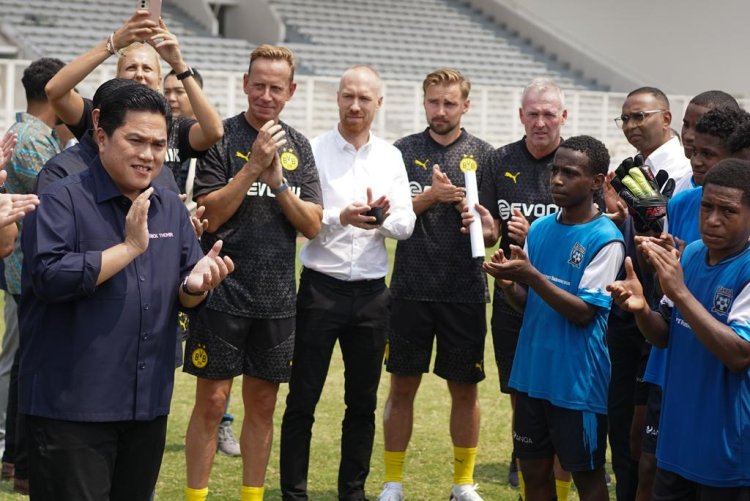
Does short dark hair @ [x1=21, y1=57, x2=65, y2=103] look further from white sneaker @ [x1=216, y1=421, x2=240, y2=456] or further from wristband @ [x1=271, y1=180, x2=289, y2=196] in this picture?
white sneaker @ [x1=216, y1=421, x2=240, y2=456]

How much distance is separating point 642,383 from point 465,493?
1.44 metres

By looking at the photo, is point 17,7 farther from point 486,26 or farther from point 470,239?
point 470,239

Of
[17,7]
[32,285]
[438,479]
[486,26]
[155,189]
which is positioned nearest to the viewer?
[32,285]

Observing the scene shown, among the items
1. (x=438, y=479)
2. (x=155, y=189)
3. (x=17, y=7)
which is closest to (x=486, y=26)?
(x=17, y=7)

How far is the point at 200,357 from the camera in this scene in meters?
5.64

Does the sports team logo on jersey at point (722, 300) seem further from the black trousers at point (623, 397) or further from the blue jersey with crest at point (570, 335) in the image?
the black trousers at point (623, 397)

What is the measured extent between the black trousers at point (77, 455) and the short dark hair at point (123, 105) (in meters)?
1.05

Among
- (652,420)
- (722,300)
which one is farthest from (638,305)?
(652,420)

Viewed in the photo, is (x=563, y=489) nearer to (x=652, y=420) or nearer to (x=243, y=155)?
(x=652, y=420)

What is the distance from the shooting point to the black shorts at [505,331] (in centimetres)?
632

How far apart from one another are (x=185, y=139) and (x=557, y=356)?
2.14 m

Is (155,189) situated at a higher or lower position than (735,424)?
higher

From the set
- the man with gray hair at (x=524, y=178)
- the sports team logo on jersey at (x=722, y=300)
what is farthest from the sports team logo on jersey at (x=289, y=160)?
the sports team logo on jersey at (x=722, y=300)

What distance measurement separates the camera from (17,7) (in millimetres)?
25531
